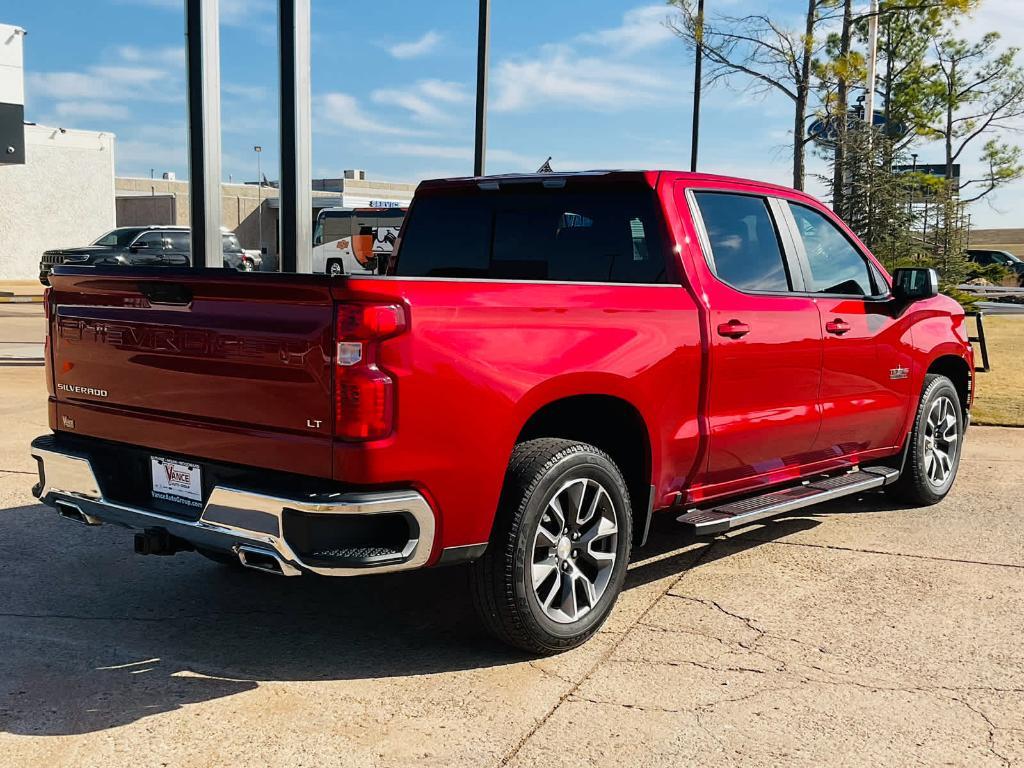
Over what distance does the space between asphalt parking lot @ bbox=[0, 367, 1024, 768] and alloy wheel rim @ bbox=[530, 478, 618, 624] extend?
0.70ft

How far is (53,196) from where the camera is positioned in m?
46.0

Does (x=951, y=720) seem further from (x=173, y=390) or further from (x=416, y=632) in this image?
(x=173, y=390)

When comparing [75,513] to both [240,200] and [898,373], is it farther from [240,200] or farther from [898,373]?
[240,200]

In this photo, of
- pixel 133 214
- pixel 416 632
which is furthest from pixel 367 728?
pixel 133 214

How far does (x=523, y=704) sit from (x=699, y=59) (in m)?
23.4

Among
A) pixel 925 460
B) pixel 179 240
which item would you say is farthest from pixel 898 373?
pixel 179 240

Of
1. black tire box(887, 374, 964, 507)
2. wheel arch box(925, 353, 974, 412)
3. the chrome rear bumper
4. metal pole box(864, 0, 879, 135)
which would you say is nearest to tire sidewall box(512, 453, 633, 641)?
the chrome rear bumper

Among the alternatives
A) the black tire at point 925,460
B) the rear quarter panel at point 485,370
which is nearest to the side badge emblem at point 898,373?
the black tire at point 925,460

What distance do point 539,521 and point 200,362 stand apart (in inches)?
54.7

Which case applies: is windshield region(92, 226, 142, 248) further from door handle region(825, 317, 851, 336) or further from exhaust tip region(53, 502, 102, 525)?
exhaust tip region(53, 502, 102, 525)

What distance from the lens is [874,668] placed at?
4418mm

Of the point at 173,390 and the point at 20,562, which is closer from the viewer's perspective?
the point at 173,390

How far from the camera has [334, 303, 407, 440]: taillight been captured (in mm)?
3775

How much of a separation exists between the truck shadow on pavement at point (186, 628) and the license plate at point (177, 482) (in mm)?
648
